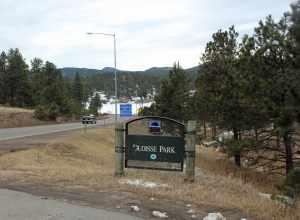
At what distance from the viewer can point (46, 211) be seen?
754 cm

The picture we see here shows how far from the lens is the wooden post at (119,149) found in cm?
1112

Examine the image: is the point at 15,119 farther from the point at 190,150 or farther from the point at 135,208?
the point at 135,208

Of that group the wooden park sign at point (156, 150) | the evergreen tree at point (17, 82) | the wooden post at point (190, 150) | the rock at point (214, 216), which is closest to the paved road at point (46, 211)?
the rock at point (214, 216)

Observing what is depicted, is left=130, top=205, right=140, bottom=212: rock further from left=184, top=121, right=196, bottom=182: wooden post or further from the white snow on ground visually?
left=184, top=121, right=196, bottom=182: wooden post

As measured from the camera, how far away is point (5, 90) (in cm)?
8862

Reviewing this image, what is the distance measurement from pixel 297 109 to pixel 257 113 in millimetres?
2489

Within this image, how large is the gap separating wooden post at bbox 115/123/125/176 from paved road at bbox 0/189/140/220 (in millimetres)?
2867

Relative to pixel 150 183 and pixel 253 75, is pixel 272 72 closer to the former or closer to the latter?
pixel 253 75

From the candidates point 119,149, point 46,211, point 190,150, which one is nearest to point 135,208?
point 46,211

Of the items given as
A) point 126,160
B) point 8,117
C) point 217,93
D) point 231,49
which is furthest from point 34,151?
point 8,117

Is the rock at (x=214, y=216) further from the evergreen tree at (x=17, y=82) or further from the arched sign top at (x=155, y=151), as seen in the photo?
the evergreen tree at (x=17, y=82)

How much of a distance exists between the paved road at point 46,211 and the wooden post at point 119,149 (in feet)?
9.40

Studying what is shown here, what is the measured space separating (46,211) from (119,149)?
389 centimetres

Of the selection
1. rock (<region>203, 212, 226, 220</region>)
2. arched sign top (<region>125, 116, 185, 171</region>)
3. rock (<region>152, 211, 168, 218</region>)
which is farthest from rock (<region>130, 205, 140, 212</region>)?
arched sign top (<region>125, 116, 185, 171</region>)
